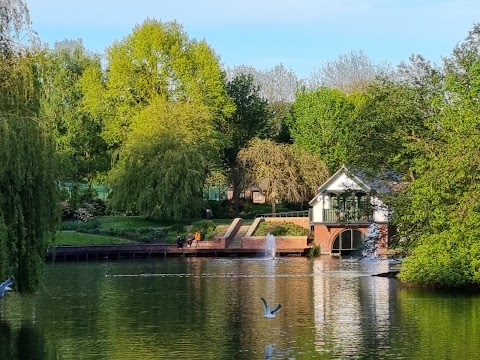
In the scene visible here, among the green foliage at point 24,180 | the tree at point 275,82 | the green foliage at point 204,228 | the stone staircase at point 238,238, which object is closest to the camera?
the green foliage at point 24,180

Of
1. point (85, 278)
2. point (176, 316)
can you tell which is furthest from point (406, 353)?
point (85, 278)

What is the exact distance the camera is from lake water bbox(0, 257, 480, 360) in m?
25.5

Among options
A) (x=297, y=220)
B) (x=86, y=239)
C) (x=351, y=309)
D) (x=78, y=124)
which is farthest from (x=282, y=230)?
(x=351, y=309)

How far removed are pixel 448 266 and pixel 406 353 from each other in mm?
14410

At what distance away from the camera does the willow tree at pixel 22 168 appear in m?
26.1

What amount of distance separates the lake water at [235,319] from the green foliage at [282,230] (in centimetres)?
1868

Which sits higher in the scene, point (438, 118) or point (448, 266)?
point (438, 118)

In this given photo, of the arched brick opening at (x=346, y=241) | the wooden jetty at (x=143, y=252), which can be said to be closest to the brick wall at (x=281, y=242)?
the wooden jetty at (x=143, y=252)

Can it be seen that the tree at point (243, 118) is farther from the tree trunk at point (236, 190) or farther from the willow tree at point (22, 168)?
the willow tree at point (22, 168)

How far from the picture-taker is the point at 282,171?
3041 inches

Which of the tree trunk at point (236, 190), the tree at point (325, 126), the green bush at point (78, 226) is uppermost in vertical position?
the tree at point (325, 126)

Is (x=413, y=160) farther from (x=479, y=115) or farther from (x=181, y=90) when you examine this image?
(x=181, y=90)

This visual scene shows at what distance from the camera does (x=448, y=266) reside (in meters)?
38.7

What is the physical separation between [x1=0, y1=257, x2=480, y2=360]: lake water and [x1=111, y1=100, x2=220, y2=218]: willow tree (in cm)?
2071
